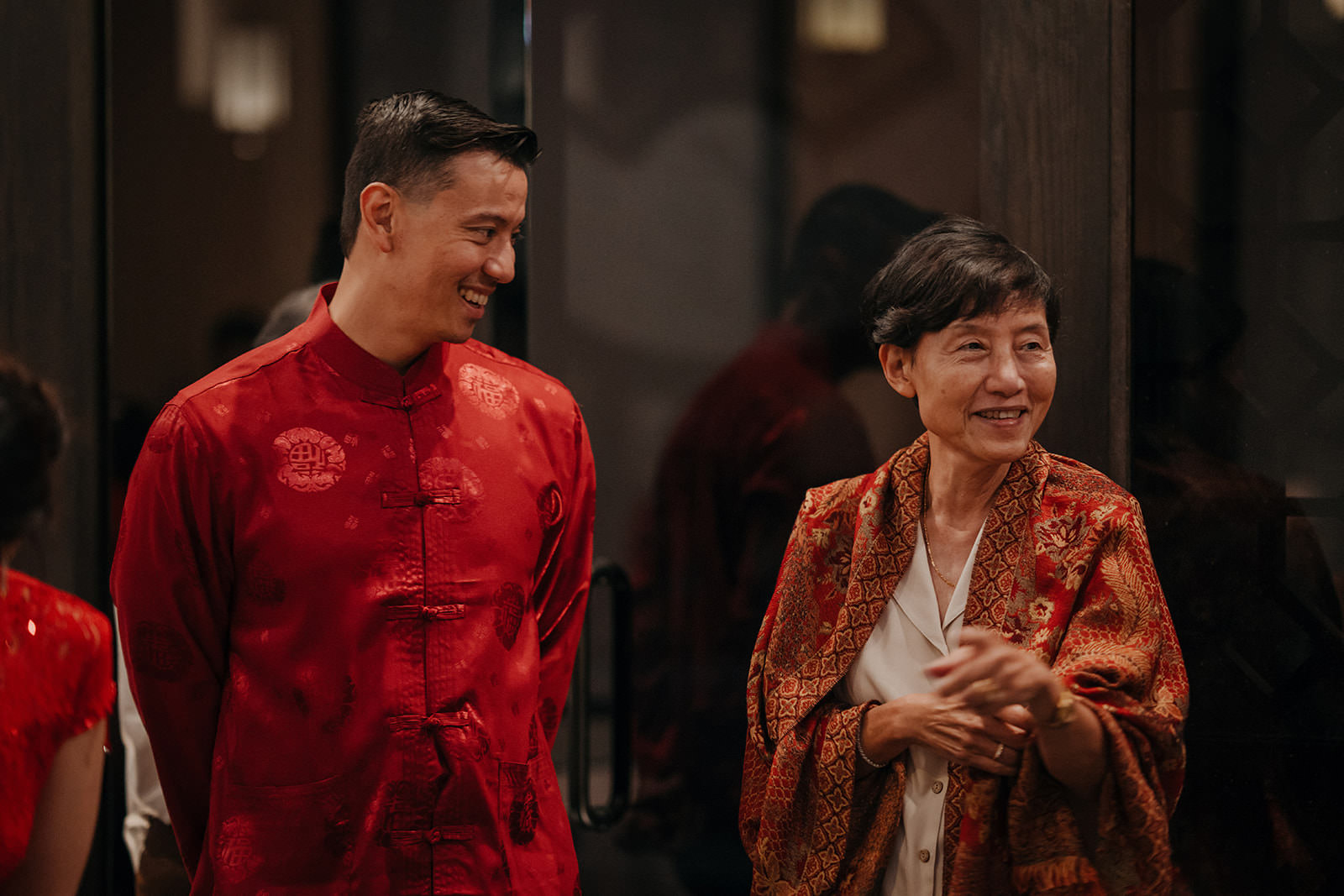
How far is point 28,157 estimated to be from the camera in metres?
2.56

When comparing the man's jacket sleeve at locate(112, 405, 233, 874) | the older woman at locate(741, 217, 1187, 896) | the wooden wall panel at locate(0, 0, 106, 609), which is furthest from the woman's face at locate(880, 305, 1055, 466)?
the wooden wall panel at locate(0, 0, 106, 609)

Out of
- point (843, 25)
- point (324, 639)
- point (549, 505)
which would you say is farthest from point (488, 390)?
point (843, 25)

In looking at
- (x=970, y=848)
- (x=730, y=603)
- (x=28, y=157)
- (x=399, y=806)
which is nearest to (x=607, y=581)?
(x=730, y=603)

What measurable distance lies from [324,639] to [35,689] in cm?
45

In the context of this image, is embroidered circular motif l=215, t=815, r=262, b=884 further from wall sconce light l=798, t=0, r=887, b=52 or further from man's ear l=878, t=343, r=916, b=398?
wall sconce light l=798, t=0, r=887, b=52

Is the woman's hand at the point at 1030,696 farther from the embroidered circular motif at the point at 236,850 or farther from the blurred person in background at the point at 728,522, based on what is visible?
the embroidered circular motif at the point at 236,850

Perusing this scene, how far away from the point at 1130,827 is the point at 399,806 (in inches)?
42.4

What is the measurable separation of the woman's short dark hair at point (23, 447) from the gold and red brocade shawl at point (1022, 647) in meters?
1.11

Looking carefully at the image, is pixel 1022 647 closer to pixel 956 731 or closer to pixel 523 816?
pixel 956 731

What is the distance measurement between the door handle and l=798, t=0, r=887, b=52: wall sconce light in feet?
4.09

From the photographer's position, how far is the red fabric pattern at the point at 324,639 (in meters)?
1.73

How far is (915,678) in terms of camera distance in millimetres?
1835

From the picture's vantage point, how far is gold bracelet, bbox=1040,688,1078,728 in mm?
1566

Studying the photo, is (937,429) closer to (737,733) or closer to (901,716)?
(901,716)
